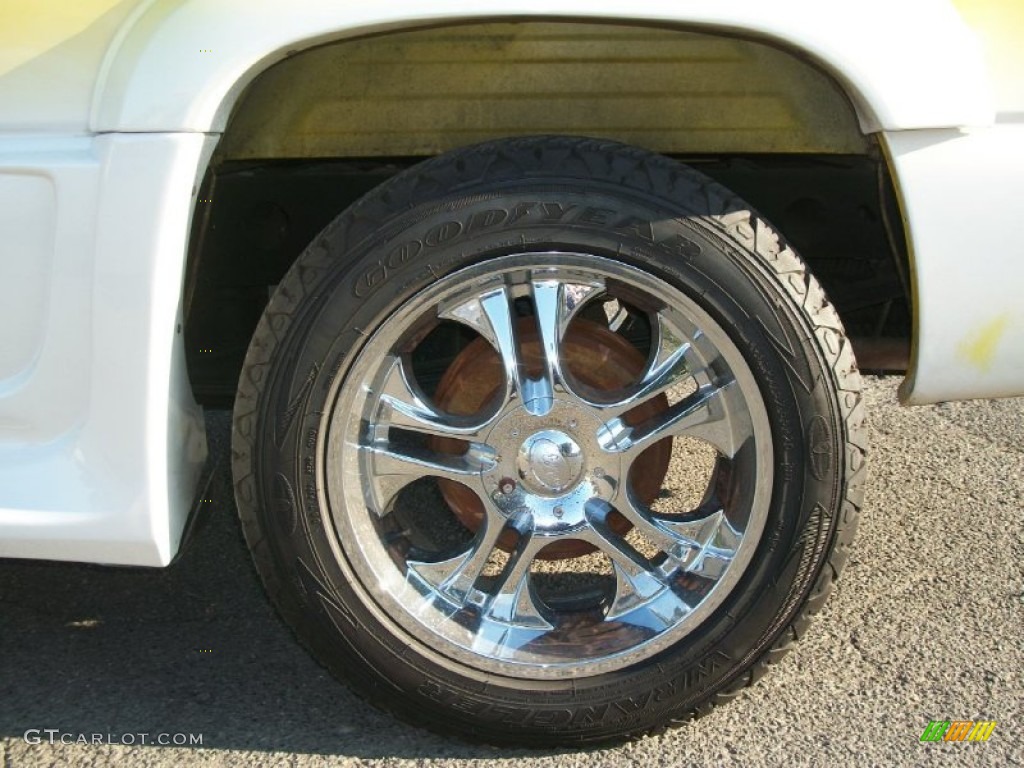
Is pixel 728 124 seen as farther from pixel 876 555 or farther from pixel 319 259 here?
pixel 876 555

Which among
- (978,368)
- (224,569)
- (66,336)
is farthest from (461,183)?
(224,569)

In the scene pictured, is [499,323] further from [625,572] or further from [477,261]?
[625,572]

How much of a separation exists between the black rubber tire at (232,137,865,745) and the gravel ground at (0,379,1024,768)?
185 millimetres

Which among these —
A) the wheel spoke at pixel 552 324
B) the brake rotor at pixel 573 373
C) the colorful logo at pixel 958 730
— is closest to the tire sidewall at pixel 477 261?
the wheel spoke at pixel 552 324

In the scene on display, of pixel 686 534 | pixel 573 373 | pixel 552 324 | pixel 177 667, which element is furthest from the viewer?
pixel 177 667

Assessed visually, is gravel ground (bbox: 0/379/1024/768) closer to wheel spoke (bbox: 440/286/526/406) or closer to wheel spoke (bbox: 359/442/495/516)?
wheel spoke (bbox: 359/442/495/516)

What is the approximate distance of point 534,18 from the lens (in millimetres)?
1721

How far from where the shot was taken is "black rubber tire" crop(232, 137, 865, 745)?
6.07 ft

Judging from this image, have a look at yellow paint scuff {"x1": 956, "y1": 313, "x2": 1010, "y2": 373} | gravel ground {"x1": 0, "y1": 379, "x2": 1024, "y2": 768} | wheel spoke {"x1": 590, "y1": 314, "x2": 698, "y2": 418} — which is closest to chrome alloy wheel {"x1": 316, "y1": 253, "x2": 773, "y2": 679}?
wheel spoke {"x1": 590, "y1": 314, "x2": 698, "y2": 418}

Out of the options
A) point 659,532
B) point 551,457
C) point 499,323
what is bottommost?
point 659,532

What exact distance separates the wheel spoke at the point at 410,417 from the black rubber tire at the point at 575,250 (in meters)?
0.16

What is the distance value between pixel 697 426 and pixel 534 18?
81 cm

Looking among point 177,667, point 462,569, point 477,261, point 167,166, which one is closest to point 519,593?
point 462,569

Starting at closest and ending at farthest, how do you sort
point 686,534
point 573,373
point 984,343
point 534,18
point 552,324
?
point 534,18 < point 984,343 < point 552,324 < point 686,534 < point 573,373
